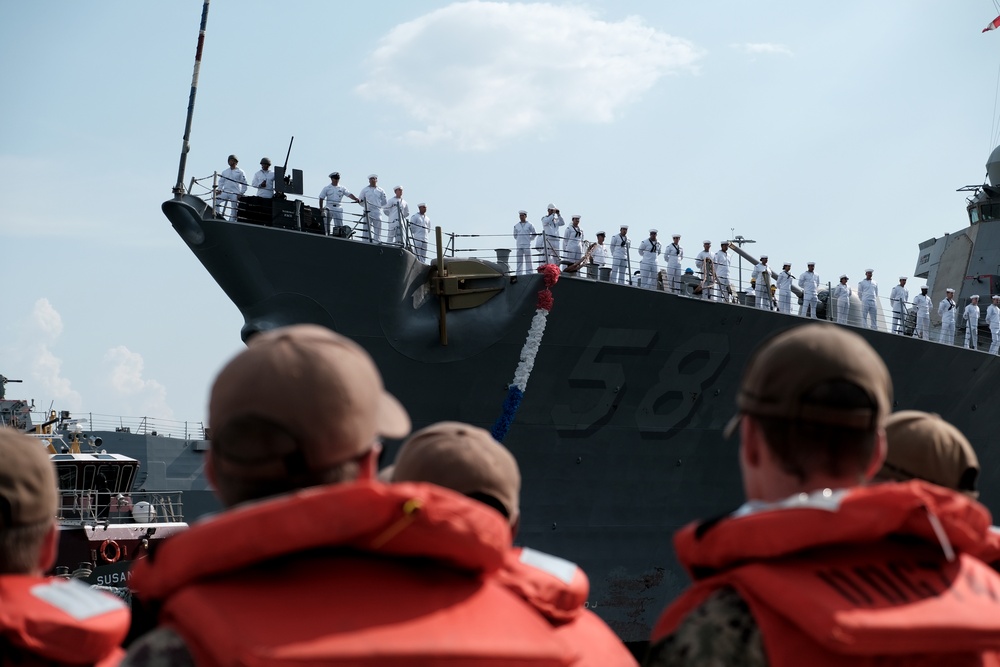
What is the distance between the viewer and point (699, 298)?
582 inches

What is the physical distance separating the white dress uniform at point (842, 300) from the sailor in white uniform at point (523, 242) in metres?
5.63

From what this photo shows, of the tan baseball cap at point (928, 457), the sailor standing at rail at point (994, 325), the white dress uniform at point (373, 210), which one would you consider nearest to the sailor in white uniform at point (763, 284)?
the sailor standing at rail at point (994, 325)

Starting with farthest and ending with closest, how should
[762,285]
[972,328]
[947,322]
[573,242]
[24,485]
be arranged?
1. [947,322]
2. [972,328]
3. [762,285]
4. [573,242]
5. [24,485]

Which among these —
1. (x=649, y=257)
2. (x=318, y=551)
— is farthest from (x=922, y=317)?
(x=318, y=551)

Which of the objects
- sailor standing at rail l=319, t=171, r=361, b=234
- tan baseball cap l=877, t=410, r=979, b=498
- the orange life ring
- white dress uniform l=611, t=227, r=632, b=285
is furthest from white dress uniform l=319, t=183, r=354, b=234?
tan baseball cap l=877, t=410, r=979, b=498

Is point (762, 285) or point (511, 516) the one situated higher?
point (762, 285)

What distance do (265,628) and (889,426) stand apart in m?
1.89

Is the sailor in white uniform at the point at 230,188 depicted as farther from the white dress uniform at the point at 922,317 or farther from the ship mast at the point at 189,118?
the white dress uniform at the point at 922,317

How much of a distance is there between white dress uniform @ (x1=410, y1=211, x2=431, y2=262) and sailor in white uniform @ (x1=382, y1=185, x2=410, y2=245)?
0.13 m

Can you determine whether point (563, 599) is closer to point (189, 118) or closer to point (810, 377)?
point (810, 377)

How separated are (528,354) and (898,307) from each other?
26.7 feet

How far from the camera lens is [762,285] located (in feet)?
57.8

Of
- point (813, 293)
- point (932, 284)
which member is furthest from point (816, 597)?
point (932, 284)

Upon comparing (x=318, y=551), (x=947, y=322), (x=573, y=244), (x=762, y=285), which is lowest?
(x=318, y=551)
